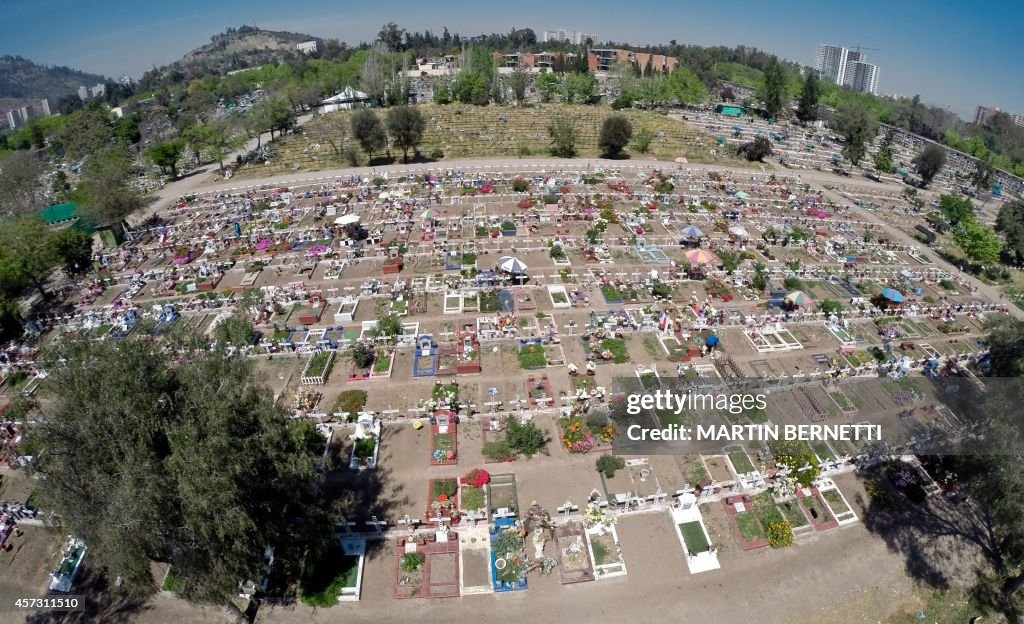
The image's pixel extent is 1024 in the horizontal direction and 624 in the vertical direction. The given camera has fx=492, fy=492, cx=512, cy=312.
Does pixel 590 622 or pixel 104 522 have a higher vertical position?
pixel 104 522

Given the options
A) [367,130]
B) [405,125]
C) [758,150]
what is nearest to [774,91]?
[758,150]

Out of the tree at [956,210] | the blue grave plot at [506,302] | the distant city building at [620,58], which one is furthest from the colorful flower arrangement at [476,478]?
the distant city building at [620,58]

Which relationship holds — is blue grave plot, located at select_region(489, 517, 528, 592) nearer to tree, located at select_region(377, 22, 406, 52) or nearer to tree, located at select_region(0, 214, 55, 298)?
tree, located at select_region(0, 214, 55, 298)

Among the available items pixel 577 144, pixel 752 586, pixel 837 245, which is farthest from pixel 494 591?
pixel 577 144

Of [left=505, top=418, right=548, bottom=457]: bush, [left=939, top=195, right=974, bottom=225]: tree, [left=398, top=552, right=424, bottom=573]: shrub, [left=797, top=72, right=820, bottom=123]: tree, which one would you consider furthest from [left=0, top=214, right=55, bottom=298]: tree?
[left=797, top=72, right=820, bottom=123]: tree

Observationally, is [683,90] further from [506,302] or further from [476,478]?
[476,478]

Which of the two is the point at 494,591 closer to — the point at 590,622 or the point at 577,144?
the point at 590,622
